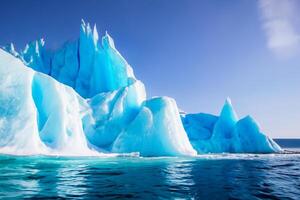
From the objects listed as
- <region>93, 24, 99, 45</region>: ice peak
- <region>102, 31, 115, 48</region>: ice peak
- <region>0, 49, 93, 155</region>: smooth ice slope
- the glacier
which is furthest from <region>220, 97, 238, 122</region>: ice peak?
<region>0, 49, 93, 155</region>: smooth ice slope

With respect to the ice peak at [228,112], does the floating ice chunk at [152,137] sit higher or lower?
lower

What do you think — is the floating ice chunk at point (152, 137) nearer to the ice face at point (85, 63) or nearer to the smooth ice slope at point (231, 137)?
the ice face at point (85, 63)

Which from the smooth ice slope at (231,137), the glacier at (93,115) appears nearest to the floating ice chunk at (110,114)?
the glacier at (93,115)

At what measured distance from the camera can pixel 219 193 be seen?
7504 mm

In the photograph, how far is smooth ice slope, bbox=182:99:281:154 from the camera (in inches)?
1417

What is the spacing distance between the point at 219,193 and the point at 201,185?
1.32 meters

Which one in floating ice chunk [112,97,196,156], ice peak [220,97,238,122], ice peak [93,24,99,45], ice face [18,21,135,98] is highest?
ice peak [93,24,99,45]

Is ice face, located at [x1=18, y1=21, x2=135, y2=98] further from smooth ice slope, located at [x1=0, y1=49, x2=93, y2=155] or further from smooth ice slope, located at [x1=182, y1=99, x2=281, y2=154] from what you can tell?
smooth ice slope, located at [x1=182, y1=99, x2=281, y2=154]

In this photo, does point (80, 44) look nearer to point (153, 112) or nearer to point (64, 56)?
point (64, 56)

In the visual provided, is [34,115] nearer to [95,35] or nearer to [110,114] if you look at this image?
[110,114]

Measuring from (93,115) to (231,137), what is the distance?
20.9 meters

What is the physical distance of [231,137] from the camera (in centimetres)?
3750

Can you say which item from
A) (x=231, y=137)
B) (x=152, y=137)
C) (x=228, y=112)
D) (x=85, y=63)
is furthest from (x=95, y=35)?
(x=231, y=137)

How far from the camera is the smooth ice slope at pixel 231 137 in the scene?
118ft
